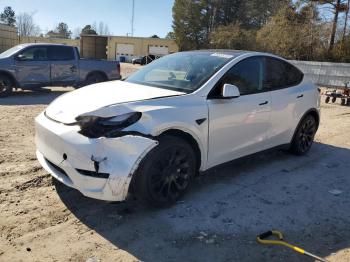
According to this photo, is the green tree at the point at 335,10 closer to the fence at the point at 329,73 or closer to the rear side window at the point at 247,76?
A: the fence at the point at 329,73

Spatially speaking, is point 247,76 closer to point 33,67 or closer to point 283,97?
point 283,97

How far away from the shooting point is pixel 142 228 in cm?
406

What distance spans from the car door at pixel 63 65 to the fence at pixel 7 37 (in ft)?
65.5

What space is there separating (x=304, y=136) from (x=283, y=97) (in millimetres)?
1139

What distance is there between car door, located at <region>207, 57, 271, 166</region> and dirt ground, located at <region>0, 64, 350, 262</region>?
0.50m

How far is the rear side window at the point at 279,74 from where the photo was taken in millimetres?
5867

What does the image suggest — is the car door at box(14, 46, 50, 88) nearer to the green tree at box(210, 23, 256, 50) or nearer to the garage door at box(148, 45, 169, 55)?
the green tree at box(210, 23, 256, 50)

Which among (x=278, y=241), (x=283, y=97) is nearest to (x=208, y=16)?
(x=283, y=97)

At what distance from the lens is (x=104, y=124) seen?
158 inches

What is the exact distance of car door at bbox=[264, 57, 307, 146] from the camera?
19.2ft

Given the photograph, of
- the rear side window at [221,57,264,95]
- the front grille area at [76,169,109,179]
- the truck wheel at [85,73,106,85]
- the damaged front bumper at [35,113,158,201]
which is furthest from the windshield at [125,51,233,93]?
the truck wheel at [85,73,106,85]

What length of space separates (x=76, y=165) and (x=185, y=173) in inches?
48.7

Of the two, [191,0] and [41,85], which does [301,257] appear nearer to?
[41,85]

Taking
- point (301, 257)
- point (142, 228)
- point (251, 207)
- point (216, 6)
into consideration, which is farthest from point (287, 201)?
point (216, 6)
